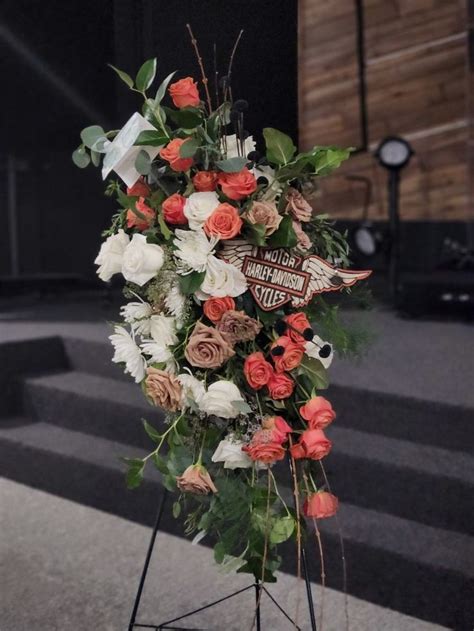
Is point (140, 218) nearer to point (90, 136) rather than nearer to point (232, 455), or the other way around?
point (90, 136)

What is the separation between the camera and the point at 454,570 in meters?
2.16

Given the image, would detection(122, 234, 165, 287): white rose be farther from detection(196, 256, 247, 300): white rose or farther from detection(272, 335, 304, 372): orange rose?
detection(272, 335, 304, 372): orange rose

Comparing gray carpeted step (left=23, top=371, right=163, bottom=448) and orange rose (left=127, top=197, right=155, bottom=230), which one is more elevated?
orange rose (left=127, top=197, right=155, bottom=230)

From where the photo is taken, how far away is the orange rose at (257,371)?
138 cm

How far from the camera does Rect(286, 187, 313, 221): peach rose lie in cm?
143

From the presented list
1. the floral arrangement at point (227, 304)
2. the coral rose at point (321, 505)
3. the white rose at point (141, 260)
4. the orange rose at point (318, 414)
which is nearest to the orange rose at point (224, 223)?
the floral arrangement at point (227, 304)

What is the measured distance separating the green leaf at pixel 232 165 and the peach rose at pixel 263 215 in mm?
66

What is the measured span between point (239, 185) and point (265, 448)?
447mm

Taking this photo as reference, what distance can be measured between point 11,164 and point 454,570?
420cm

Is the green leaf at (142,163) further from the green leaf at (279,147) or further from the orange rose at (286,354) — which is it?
the orange rose at (286,354)

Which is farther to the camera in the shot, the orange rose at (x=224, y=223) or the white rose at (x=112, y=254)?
the white rose at (x=112, y=254)

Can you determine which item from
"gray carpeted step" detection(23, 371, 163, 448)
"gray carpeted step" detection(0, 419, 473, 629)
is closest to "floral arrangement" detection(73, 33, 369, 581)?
"gray carpeted step" detection(0, 419, 473, 629)

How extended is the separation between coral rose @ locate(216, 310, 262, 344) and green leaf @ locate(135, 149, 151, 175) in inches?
11.1

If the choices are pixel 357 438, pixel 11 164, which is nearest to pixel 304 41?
pixel 11 164
